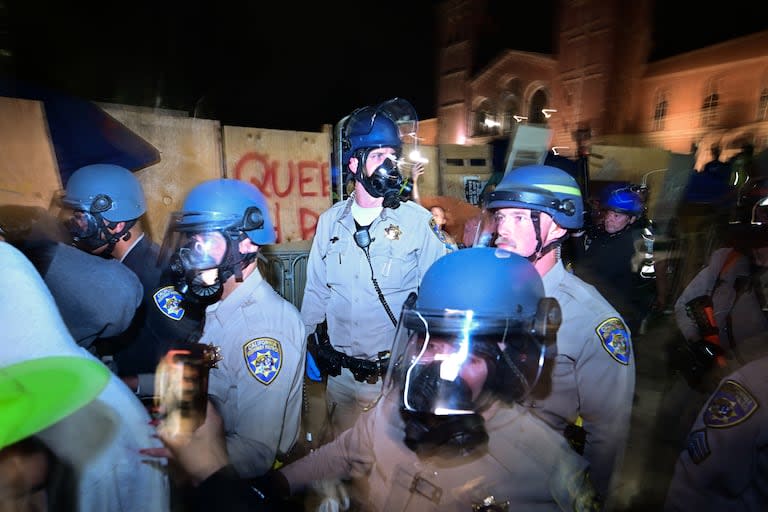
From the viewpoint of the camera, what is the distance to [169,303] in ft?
10.2

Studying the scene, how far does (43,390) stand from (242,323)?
1.05 m

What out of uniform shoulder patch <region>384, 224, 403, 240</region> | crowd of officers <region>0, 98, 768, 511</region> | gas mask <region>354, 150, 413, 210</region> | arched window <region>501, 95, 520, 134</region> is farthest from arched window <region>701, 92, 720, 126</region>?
uniform shoulder patch <region>384, 224, 403, 240</region>

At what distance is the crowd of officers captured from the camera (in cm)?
161

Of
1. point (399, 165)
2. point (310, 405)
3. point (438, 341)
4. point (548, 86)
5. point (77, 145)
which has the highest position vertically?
point (548, 86)

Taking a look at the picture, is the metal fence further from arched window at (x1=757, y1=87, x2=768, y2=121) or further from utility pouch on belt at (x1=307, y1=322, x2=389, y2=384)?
arched window at (x1=757, y1=87, x2=768, y2=121)

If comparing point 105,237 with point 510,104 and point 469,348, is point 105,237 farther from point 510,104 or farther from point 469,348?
point 510,104

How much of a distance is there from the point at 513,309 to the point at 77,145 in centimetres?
546

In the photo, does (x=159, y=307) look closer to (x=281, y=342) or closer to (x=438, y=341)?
(x=281, y=342)

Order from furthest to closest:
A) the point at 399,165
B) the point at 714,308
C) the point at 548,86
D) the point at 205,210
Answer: the point at 548,86
the point at 399,165
the point at 714,308
the point at 205,210

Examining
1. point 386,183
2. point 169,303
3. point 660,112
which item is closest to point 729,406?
point 386,183

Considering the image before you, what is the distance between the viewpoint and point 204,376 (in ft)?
6.25

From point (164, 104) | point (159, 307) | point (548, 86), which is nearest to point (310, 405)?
point (159, 307)

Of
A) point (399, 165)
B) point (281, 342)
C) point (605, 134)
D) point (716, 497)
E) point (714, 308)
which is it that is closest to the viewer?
point (716, 497)

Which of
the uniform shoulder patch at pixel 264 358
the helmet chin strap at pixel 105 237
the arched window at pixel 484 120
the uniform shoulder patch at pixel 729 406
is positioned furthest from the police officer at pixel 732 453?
the arched window at pixel 484 120
